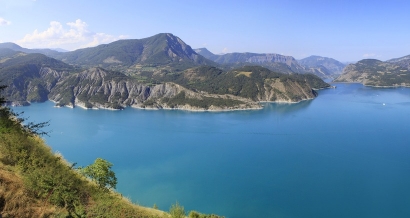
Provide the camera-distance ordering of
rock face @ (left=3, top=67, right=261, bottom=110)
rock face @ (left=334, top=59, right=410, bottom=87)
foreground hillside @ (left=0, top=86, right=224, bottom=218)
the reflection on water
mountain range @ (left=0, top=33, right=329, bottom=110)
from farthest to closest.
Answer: rock face @ (left=334, top=59, right=410, bottom=87) < mountain range @ (left=0, top=33, right=329, bottom=110) < rock face @ (left=3, top=67, right=261, bottom=110) < the reflection on water < foreground hillside @ (left=0, top=86, right=224, bottom=218)

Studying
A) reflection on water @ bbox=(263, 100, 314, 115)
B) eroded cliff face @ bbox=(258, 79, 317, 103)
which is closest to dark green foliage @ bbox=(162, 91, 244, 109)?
reflection on water @ bbox=(263, 100, 314, 115)

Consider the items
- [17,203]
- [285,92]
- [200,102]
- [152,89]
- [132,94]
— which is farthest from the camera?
[285,92]

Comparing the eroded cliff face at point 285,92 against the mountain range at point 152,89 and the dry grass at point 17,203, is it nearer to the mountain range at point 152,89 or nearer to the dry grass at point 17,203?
the mountain range at point 152,89

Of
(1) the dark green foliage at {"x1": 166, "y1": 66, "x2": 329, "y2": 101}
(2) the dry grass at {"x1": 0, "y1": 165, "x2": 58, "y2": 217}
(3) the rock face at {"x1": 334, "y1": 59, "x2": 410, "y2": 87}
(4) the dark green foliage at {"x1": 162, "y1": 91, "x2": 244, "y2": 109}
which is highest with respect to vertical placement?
(3) the rock face at {"x1": 334, "y1": 59, "x2": 410, "y2": 87}

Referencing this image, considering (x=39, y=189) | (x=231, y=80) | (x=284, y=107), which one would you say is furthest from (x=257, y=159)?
(x=231, y=80)

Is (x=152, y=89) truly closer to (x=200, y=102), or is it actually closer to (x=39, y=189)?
(x=200, y=102)

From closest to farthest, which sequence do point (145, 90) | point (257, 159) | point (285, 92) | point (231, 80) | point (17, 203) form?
point (17, 203) < point (257, 159) < point (145, 90) < point (285, 92) < point (231, 80)

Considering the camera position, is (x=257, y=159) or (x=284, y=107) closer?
(x=257, y=159)

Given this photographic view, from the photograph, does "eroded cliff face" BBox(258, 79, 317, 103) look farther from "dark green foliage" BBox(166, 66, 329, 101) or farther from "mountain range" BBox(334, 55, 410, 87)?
"mountain range" BBox(334, 55, 410, 87)

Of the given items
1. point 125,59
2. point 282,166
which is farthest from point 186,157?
point 125,59
